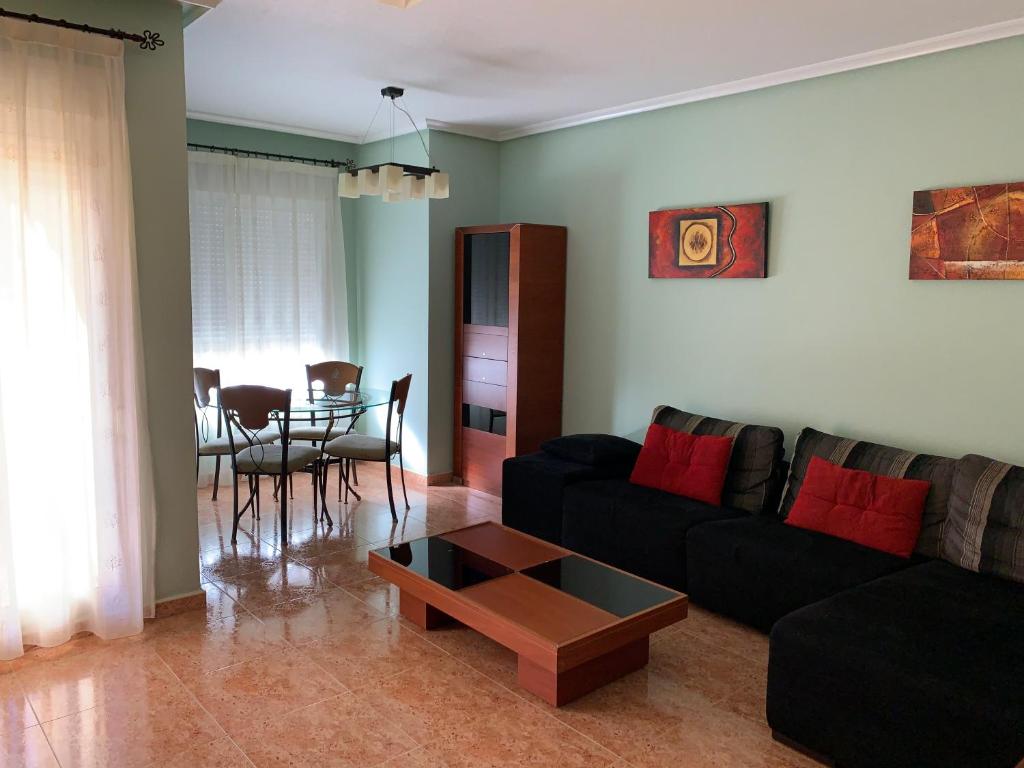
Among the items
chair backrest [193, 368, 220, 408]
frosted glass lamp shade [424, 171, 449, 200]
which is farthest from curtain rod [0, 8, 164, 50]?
chair backrest [193, 368, 220, 408]

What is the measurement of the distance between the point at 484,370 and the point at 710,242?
183 centimetres

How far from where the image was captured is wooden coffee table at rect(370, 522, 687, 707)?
2.80 m

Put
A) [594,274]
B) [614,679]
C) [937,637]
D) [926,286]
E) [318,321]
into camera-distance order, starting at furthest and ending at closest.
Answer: [318,321]
[594,274]
[926,286]
[614,679]
[937,637]

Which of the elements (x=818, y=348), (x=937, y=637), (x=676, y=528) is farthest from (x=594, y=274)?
(x=937, y=637)

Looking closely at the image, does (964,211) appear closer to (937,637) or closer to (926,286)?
(926,286)

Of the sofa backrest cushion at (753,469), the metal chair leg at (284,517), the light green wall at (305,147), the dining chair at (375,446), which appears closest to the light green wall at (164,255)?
the metal chair leg at (284,517)

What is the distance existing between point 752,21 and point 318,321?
13.0 ft

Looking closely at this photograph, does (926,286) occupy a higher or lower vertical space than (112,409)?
higher

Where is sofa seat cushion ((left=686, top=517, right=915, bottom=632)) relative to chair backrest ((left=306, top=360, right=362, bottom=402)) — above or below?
below

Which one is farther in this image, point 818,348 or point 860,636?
point 818,348

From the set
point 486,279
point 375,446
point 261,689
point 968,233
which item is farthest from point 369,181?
point 968,233

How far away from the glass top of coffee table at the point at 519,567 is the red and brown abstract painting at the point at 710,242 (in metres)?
1.87

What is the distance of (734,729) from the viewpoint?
2.74 metres

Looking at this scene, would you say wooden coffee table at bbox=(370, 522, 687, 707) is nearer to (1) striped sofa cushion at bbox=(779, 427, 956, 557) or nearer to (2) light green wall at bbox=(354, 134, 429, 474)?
(1) striped sofa cushion at bbox=(779, 427, 956, 557)
